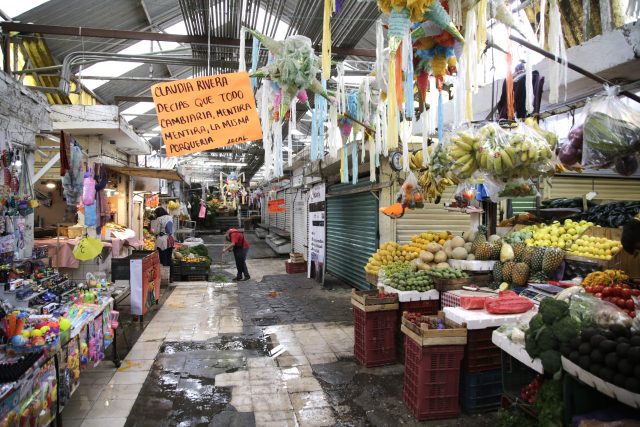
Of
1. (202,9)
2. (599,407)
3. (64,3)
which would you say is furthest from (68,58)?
(599,407)

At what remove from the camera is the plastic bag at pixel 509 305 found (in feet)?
13.8

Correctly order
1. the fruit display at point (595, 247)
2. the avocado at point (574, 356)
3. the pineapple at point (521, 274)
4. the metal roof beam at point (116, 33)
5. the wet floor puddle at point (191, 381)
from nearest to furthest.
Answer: the avocado at point (574, 356) < the wet floor puddle at point (191, 381) < the fruit display at point (595, 247) < the pineapple at point (521, 274) < the metal roof beam at point (116, 33)

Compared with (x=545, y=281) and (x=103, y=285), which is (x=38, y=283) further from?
(x=545, y=281)

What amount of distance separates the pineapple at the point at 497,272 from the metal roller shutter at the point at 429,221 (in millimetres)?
3603

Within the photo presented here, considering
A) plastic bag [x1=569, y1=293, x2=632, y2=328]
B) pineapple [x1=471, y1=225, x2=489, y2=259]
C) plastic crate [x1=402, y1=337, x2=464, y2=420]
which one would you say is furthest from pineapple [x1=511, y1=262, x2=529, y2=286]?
plastic bag [x1=569, y1=293, x2=632, y2=328]

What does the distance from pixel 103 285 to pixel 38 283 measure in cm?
116

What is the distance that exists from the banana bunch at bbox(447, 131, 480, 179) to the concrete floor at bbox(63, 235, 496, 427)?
8.64 ft

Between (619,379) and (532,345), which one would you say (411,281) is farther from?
(619,379)

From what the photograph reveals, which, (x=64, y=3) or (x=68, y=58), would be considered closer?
(x=64, y=3)

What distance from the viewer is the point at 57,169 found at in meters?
11.8

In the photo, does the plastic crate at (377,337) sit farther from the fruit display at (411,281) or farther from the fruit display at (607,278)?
the fruit display at (607,278)

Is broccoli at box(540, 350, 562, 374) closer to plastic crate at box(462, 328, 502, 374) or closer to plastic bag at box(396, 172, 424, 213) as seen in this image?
plastic crate at box(462, 328, 502, 374)

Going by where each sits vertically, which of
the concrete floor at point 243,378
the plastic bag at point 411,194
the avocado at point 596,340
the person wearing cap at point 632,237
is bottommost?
the concrete floor at point 243,378

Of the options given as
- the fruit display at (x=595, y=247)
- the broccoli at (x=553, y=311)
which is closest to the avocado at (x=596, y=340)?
A: the broccoli at (x=553, y=311)
